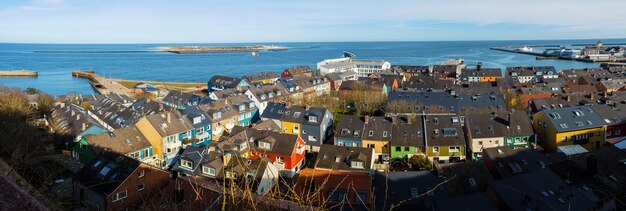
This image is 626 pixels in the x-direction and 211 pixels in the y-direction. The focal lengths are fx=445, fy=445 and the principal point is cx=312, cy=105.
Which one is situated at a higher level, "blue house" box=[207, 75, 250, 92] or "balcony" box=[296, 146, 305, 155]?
"blue house" box=[207, 75, 250, 92]

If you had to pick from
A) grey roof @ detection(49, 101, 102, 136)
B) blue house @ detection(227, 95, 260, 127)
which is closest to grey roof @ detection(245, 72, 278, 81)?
blue house @ detection(227, 95, 260, 127)

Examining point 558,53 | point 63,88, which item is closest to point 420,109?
point 63,88

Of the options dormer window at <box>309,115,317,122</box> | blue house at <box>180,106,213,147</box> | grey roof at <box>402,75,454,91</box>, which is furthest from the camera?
grey roof at <box>402,75,454,91</box>

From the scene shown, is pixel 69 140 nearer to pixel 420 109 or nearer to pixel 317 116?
pixel 317 116

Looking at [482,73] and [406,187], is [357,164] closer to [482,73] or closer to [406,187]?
[406,187]

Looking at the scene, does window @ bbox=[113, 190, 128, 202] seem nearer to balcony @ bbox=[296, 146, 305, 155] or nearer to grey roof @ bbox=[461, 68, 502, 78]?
balcony @ bbox=[296, 146, 305, 155]

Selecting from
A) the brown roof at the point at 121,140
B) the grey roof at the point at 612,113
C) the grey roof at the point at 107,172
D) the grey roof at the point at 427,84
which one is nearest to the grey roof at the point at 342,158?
the grey roof at the point at 107,172

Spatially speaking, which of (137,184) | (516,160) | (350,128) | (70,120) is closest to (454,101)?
(350,128)
